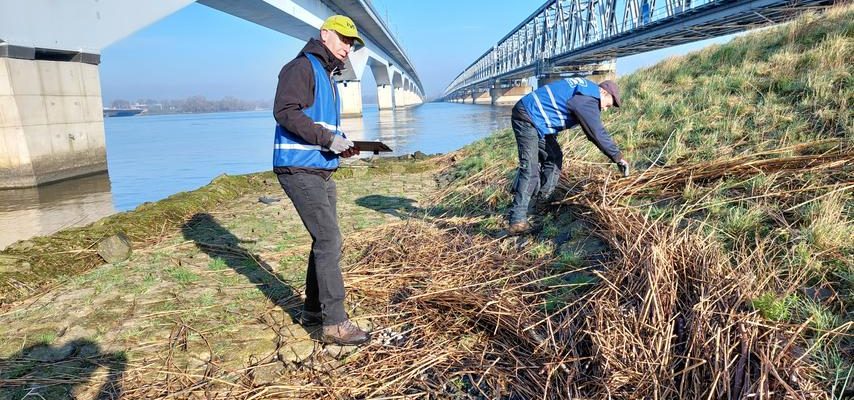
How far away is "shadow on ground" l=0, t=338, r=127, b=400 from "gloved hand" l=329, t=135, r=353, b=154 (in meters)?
1.81

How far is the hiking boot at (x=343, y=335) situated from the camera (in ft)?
10.0

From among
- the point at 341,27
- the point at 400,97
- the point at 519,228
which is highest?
the point at 400,97

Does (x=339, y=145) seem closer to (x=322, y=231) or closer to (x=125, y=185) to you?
(x=322, y=231)

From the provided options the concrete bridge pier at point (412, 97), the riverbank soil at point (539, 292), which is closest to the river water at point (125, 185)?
the riverbank soil at point (539, 292)

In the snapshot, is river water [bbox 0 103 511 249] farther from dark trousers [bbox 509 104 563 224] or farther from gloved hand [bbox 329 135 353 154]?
dark trousers [bbox 509 104 563 224]

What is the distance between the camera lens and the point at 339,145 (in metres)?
2.85

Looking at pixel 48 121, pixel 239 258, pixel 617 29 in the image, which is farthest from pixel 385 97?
pixel 239 258

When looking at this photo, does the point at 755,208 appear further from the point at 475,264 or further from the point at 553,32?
the point at 553,32

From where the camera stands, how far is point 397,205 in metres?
7.33

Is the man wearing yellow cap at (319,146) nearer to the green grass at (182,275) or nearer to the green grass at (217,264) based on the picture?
the green grass at (182,275)

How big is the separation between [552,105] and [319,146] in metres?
2.67

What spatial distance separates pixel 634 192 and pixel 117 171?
1828cm

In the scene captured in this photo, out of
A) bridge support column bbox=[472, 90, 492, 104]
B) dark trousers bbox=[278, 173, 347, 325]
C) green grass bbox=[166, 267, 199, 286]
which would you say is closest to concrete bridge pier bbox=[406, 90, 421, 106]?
bridge support column bbox=[472, 90, 492, 104]

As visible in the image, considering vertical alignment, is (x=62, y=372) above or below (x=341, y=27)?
below
